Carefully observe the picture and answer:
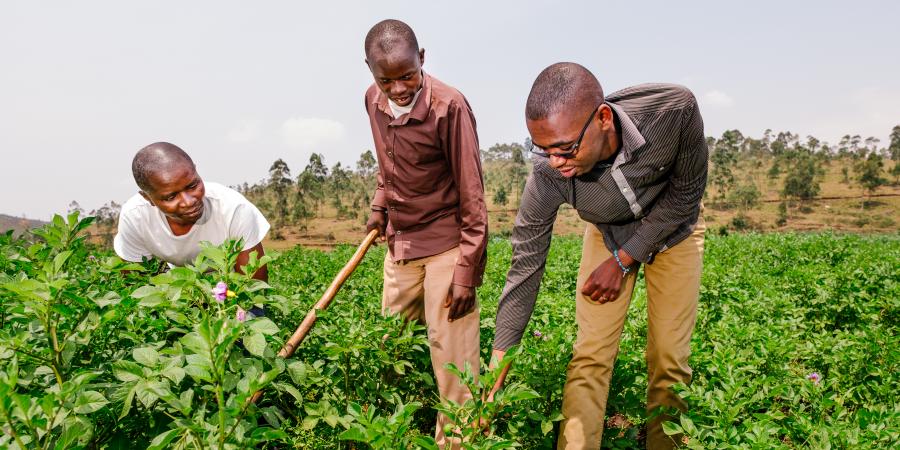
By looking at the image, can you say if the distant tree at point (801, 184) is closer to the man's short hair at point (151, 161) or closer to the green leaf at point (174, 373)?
the man's short hair at point (151, 161)

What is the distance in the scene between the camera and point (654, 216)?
91.0 inches

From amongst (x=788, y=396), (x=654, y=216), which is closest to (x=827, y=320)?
(x=788, y=396)

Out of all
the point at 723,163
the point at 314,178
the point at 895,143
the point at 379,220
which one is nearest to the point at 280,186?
the point at 314,178

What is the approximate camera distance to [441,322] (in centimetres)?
265

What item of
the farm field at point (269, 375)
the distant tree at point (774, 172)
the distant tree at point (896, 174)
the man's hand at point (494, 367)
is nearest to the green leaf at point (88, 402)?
the farm field at point (269, 375)

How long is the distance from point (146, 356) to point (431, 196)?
148cm

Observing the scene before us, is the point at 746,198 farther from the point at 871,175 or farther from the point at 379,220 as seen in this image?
the point at 379,220

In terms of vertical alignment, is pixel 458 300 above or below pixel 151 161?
below

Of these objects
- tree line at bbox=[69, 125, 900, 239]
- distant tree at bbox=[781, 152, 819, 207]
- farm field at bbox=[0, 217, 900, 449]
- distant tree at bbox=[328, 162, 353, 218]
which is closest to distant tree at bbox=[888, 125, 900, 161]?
tree line at bbox=[69, 125, 900, 239]

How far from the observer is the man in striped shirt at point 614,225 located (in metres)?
2.06

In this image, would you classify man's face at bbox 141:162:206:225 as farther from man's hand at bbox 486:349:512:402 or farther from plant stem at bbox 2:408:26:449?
man's hand at bbox 486:349:512:402

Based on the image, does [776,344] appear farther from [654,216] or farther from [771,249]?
[771,249]

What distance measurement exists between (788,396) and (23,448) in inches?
98.9

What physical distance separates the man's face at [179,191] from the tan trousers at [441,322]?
1.01 metres
